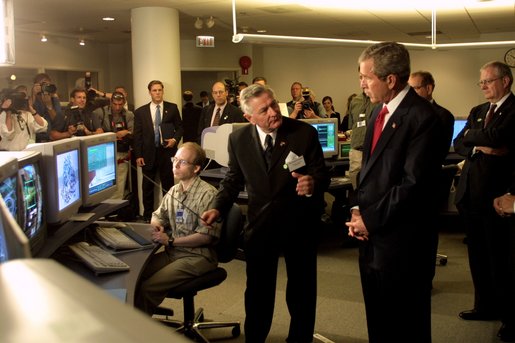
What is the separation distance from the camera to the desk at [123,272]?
2.32 meters

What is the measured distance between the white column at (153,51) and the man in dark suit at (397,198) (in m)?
4.97

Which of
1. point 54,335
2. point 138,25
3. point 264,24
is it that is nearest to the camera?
point 54,335

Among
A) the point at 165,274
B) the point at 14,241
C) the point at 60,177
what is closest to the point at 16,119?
the point at 60,177

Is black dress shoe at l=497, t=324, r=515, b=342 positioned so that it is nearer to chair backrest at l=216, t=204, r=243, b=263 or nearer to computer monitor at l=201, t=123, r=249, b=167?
chair backrest at l=216, t=204, r=243, b=263

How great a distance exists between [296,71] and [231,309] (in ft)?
35.0

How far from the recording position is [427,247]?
7.79 feet

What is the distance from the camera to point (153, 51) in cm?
715

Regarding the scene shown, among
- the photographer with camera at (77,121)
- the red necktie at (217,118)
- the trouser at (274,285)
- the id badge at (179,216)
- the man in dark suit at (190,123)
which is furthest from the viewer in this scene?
the man in dark suit at (190,123)

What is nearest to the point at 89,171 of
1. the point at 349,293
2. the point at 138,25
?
the point at 349,293

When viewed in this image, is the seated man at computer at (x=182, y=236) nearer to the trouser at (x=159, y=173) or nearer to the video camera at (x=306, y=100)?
the trouser at (x=159, y=173)

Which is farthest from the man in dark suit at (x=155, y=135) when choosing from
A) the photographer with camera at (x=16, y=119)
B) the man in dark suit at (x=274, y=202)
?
the man in dark suit at (x=274, y=202)

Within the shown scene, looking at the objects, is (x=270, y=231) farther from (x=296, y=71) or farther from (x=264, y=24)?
(x=296, y=71)

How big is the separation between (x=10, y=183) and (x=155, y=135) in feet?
14.9

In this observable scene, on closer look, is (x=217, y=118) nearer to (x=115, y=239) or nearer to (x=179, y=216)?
(x=179, y=216)
